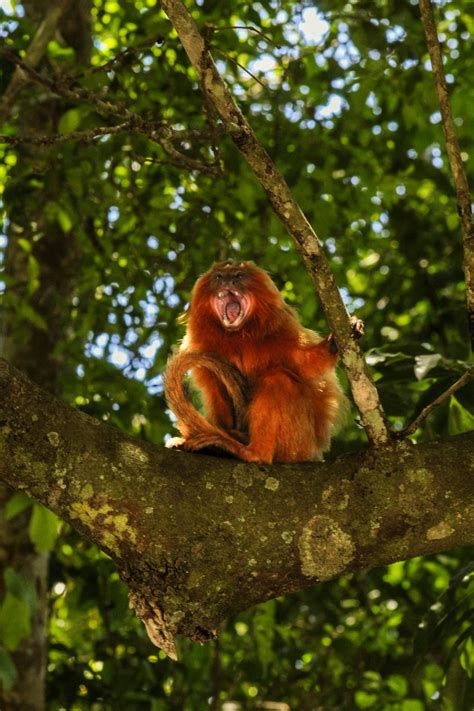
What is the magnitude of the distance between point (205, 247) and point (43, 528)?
8.40 ft

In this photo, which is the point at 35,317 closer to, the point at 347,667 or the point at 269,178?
the point at 269,178

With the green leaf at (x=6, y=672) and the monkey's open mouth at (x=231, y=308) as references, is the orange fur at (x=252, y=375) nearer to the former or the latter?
the monkey's open mouth at (x=231, y=308)

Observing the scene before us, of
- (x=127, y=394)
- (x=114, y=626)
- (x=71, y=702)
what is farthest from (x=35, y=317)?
(x=71, y=702)

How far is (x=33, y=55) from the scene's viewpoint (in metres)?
5.07

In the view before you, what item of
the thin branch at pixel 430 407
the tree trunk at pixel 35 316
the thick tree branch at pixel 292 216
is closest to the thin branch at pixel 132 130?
the thick tree branch at pixel 292 216

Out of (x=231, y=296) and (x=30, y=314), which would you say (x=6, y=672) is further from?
(x=30, y=314)

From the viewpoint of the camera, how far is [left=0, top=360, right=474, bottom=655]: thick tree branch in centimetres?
301

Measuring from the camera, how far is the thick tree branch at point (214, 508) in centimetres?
301

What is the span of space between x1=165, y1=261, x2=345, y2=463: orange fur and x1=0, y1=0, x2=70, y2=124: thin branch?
55.3 inches

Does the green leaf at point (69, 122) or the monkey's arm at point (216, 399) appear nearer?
the monkey's arm at point (216, 399)

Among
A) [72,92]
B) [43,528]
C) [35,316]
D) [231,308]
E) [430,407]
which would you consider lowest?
[430,407]

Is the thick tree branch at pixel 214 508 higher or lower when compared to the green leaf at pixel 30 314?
lower

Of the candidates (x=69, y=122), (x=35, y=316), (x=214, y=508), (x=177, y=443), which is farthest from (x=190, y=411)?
(x=69, y=122)

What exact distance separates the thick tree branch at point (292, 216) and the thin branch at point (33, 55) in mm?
1847
